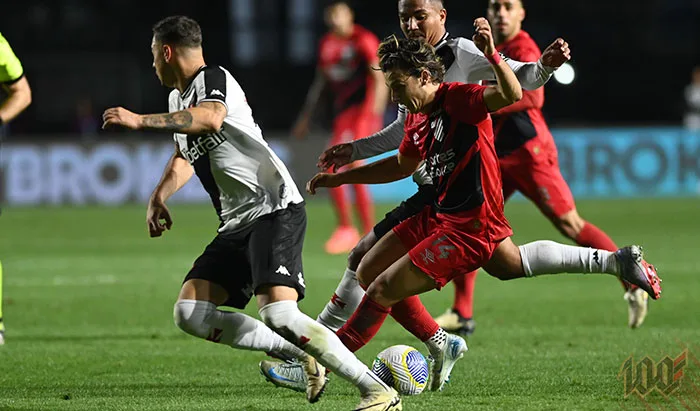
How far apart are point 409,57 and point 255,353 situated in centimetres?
269

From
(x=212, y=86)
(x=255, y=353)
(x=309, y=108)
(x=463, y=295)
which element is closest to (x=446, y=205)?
(x=212, y=86)

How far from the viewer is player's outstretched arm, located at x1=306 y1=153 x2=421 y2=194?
6293 millimetres

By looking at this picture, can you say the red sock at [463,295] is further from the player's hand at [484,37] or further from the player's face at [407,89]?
the player's hand at [484,37]

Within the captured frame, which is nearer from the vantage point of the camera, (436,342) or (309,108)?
(436,342)

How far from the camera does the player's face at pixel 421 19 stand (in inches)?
257

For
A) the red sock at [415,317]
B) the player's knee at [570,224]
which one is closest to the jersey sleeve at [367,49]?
the player's knee at [570,224]

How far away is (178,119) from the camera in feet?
17.3


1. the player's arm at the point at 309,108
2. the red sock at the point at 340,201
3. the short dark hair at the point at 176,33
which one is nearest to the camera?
the short dark hair at the point at 176,33

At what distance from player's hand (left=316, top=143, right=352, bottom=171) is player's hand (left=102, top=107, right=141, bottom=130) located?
1.57 metres

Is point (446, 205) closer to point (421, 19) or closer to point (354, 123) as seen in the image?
point (421, 19)

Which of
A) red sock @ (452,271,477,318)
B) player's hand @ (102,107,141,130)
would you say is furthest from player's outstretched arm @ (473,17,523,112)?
red sock @ (452,271,477,318)

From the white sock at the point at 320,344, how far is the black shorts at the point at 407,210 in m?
1.02

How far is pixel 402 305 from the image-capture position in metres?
6.36

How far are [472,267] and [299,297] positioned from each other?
0.87m
